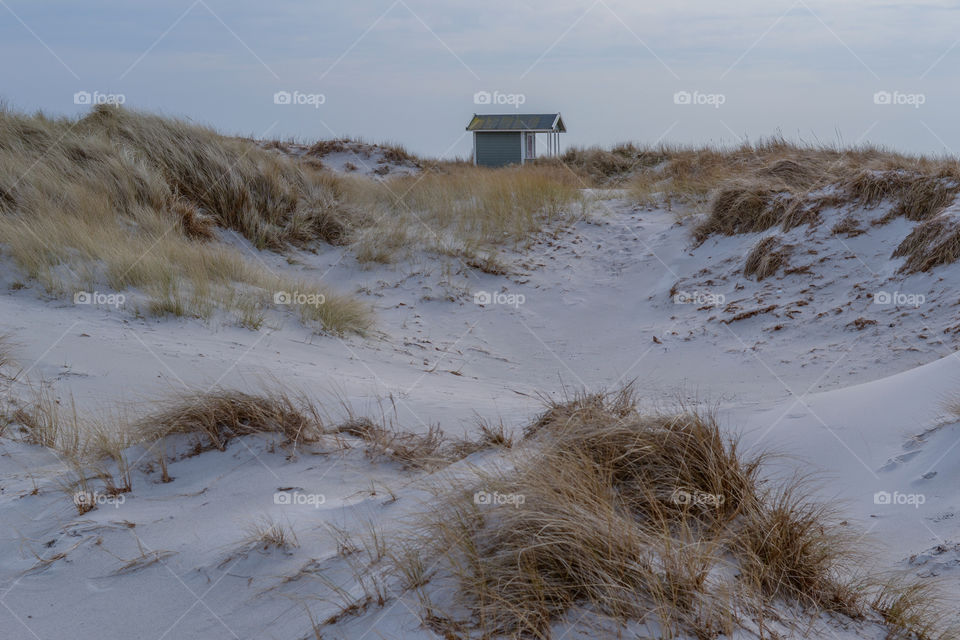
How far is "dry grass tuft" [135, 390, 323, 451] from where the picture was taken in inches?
147

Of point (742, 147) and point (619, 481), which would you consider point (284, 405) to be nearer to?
point (619, 481)

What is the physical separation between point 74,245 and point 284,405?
4.69 m

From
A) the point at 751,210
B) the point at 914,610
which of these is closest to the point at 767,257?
the point at 751,210

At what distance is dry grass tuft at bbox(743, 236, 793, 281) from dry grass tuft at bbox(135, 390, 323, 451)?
7.18 m

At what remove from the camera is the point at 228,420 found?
3.77 m

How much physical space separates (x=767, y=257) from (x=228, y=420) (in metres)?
7.61

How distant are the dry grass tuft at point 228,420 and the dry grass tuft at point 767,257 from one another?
7182 mm

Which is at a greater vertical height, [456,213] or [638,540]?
[456,213]

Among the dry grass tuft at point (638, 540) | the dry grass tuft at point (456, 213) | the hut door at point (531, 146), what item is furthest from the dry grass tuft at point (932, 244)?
the hut door at point (531, 146)

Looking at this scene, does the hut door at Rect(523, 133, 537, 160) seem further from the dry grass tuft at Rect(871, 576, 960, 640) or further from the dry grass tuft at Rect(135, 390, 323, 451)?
the dry grass tuft at Rect(871, 576, 960, 640)

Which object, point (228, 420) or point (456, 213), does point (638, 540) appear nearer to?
point (228, 420)

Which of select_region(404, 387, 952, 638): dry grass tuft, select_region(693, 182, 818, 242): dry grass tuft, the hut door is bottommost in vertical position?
select_region(404, 387, 952, 638): dry grass tuft

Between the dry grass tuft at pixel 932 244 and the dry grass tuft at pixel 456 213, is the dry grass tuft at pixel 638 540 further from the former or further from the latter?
the dry grass tuft at pixel 456 213

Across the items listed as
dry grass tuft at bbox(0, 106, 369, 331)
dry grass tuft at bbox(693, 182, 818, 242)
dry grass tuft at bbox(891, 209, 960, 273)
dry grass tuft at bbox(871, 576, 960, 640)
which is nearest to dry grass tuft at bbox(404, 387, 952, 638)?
dry grass tuft at bbox(871, 576, 960, 640)
